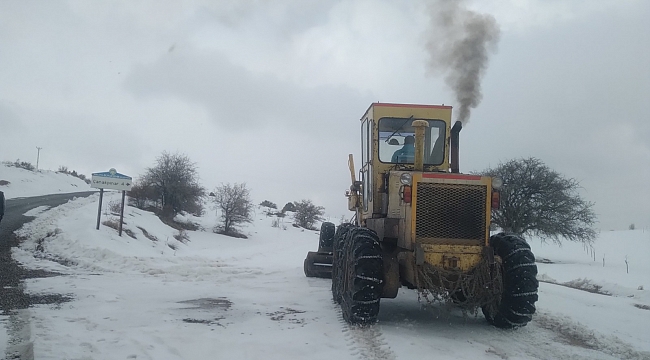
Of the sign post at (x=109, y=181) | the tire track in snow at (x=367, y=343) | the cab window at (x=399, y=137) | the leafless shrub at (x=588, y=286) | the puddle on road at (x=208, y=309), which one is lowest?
the puddle on road at (x=208, y=309)

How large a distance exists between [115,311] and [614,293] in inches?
459

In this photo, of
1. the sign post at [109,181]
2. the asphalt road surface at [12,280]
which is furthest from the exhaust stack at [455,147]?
the sign post at [109,181]

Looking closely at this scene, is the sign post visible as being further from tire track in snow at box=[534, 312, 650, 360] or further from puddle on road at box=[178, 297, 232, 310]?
tire track in snow at box=[534, 312, 650, 360]

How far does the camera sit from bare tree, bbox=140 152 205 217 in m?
32.1

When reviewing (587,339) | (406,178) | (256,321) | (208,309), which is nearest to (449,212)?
(406,178)

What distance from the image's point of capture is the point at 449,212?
6871 mm

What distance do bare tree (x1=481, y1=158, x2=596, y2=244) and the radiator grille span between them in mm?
20081

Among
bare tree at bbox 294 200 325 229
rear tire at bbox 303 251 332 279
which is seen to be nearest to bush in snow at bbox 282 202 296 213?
bare tree at bbox 294 200 325 229

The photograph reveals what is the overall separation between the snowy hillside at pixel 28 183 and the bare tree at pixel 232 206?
50.3 feet

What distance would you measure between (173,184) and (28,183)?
1967cm

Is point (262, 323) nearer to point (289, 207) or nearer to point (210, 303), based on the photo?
point (210, 303)

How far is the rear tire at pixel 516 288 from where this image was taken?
681 cm

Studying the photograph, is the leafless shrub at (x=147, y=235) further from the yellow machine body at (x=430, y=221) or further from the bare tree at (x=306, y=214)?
the bare tree at (x=306, y=214)

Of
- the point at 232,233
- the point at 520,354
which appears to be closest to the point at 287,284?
the point at 520,354
